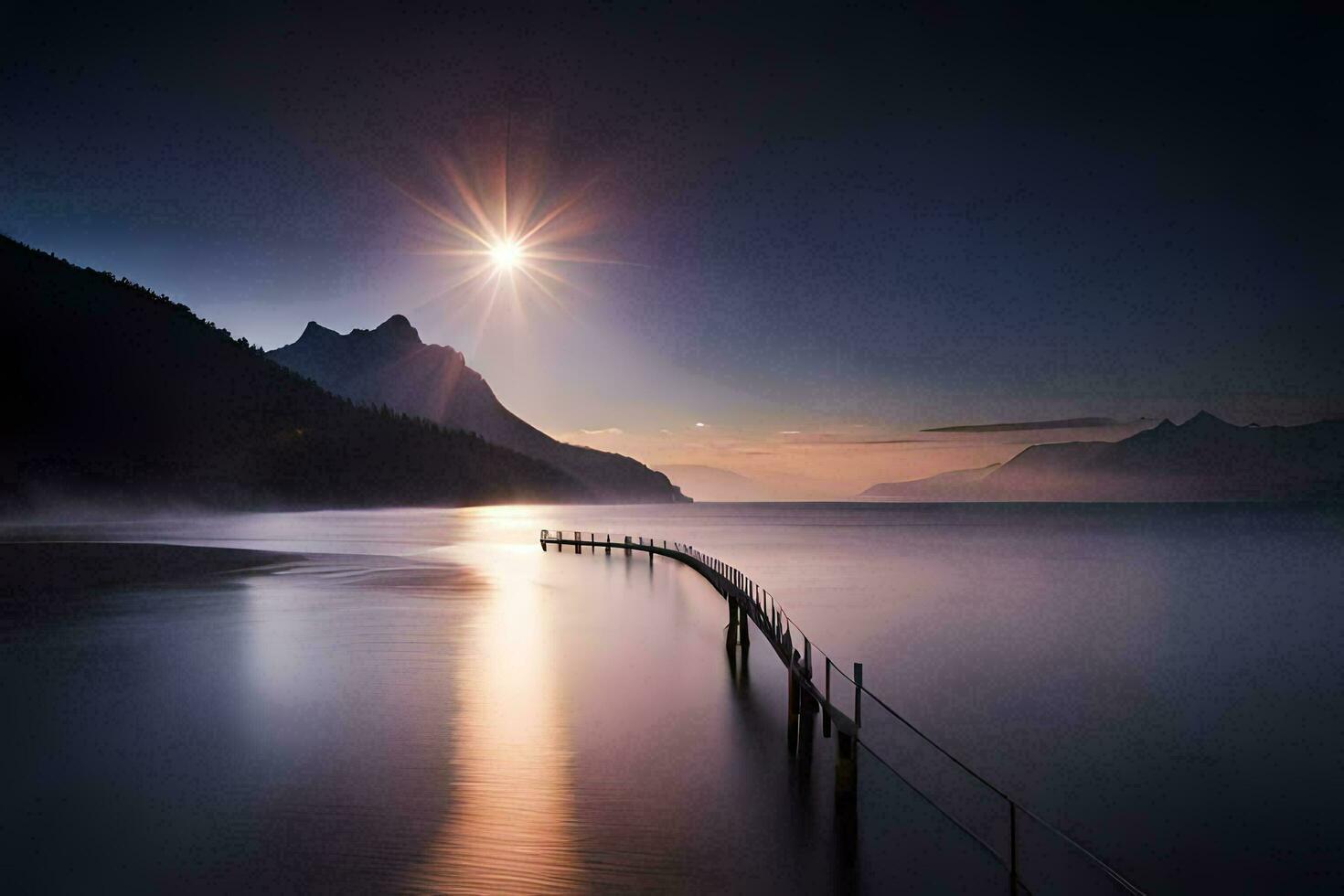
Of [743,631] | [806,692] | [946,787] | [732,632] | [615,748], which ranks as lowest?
[946,787]

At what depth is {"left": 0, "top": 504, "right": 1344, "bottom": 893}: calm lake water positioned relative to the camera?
47.5ft

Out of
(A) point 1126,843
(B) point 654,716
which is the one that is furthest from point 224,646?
(A) point 1126,843

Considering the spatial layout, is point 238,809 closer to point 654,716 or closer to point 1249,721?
point 654,716

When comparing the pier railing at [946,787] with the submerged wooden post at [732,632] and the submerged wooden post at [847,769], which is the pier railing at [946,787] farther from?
the submerged wooden post at [732,632]

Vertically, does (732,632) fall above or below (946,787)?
above

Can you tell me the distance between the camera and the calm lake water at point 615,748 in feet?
47.5

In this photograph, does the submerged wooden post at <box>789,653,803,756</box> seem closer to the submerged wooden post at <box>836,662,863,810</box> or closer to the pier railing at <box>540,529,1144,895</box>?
the pier railing at <box>540,529,1144,895</box>

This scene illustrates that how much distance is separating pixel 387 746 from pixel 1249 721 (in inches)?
1055

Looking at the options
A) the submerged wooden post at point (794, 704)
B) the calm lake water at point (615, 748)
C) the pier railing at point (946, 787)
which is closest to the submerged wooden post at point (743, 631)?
the calm lake water at point (615, 748)

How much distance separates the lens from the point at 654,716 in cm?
2472

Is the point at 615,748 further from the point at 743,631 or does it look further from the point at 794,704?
the point at 743,631

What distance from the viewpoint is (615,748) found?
21.4 metres

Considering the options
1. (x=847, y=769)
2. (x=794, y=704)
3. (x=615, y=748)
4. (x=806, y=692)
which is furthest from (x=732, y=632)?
(x=847, y=769)

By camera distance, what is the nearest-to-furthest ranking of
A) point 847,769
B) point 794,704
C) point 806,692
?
point 847,769
point 806,692
point 794,704
